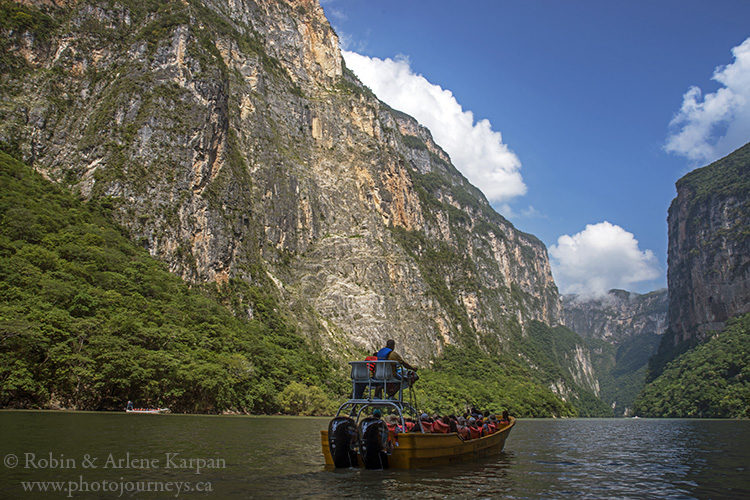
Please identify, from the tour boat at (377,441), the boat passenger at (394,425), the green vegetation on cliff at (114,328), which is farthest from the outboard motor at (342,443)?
the green vegetation on cliff at (114,328)

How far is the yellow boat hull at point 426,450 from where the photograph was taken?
61.0 feet

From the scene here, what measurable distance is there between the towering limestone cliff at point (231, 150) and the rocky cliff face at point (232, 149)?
380 millimetres

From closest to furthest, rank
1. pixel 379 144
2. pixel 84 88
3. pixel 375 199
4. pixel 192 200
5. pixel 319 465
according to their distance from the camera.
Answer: pixel 319 465 → pixel 192 200 → pixel 84 88 → pixel 375 199 → pixel 379 144

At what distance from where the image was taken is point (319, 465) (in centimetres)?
2009

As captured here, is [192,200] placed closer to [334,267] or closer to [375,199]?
[334,267]

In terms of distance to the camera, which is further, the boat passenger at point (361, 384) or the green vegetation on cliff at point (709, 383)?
the green vegetation on cliff at point (709, 383)

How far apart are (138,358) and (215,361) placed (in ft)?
50.1

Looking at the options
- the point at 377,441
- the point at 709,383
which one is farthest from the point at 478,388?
the point at 377,441

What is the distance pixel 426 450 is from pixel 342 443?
3.35 meters

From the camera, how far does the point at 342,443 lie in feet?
60.5

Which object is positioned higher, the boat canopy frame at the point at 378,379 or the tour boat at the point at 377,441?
the boat canopy frame at the point at 378,379

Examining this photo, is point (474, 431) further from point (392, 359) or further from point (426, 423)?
point (392, 359)

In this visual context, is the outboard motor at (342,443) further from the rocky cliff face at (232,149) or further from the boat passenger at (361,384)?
the rocky cliff face at (232,149)

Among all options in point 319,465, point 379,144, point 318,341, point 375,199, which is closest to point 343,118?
point 379,144
